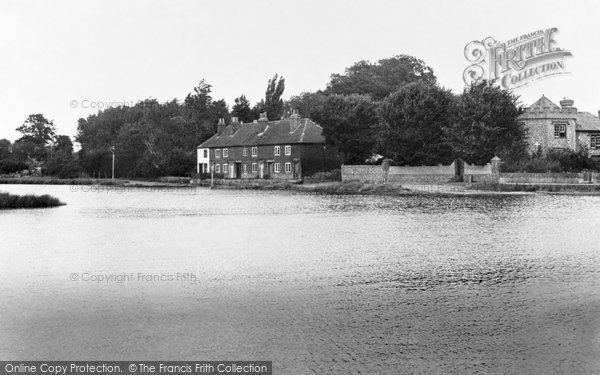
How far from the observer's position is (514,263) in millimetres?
A: 15047

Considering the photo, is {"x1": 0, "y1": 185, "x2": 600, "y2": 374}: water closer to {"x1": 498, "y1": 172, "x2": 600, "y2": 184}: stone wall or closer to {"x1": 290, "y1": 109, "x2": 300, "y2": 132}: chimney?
{"x1": 498, "y1": 172, "x2": 600, "y2": 184}: stone wall

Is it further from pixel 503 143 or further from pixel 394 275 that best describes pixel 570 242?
pixel 503 143

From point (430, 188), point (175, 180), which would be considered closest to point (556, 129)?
point (430, 188)

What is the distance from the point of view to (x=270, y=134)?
79.8 m

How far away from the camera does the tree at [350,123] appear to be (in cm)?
6569

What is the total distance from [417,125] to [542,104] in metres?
17.5

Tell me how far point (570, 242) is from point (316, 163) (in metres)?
54.7

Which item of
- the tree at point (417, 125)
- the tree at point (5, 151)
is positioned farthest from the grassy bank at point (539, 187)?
the tree at point (5, 151)

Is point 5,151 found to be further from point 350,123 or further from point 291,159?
point 350,123

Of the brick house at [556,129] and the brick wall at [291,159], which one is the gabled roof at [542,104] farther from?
the brick wall at [291,159]

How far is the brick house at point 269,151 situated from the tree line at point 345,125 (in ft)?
12.8

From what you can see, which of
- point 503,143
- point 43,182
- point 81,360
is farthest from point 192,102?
point 81,360

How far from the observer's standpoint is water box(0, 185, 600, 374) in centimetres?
810

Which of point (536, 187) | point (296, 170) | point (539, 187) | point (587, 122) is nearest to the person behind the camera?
point (539, 187)
